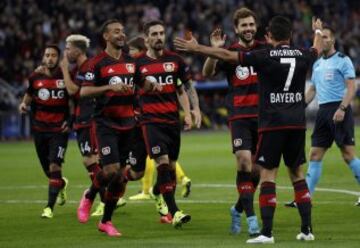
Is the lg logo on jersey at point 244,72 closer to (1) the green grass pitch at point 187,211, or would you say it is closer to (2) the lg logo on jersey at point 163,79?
(2) the lg logo on jersey at point 163,79

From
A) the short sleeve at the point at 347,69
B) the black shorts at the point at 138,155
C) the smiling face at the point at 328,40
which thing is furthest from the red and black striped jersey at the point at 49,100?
the short sleeve at the point at 347,69

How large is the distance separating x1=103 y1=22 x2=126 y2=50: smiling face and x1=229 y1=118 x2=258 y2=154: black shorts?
173 centimetres

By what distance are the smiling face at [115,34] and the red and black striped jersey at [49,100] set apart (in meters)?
2.32

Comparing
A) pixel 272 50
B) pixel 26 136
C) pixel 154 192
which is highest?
pixel 272 50

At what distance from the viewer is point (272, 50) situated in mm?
10641

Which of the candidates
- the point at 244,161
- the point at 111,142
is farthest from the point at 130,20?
the point at 244,161

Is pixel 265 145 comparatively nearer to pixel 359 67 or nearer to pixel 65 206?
pixel 65 206

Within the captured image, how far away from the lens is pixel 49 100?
14.7 metres

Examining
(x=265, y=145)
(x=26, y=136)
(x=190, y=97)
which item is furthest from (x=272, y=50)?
(x=26, y=136)

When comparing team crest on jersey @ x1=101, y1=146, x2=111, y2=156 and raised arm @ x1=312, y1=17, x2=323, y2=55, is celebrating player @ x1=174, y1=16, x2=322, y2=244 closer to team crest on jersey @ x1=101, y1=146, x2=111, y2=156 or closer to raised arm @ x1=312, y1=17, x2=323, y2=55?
raised arm @ x1=312, y1=17, x2=323, y2=55

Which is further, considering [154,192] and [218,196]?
[218,196]

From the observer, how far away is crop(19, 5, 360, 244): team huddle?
10.8 m

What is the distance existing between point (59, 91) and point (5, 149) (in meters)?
16.5

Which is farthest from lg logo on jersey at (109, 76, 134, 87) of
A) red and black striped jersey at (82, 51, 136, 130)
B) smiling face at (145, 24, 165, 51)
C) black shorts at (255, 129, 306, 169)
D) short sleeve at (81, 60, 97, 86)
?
black shorts at (255, 129, 306, 169)
